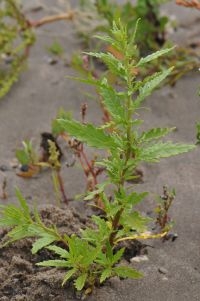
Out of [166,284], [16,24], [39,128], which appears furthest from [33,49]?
[166,284]

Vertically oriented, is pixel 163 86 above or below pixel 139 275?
above

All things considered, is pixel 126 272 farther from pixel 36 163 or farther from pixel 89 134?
pixel 36 163

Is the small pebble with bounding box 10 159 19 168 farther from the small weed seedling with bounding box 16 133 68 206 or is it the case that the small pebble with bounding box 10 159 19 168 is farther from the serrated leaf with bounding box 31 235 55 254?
the serrated leaf with bounding box 31 235 55 254

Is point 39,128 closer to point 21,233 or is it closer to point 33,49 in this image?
point 33,49

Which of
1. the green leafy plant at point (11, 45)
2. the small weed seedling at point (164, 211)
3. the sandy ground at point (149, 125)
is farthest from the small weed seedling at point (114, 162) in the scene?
the green leafy plant at point (11, 45)

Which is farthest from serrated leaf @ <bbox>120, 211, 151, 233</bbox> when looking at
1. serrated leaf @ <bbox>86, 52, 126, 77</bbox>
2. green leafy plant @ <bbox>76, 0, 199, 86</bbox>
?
green leafy plant @ <bbox>76, 0, 199, 86</bbox>

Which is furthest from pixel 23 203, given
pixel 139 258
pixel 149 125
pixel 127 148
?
pixel 149 125

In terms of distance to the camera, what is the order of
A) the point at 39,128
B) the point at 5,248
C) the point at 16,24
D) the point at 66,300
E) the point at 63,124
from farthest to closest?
the point at 16,24, the point at 39,128, the point at 5,248, the point at 66,300, the point at 63,124
